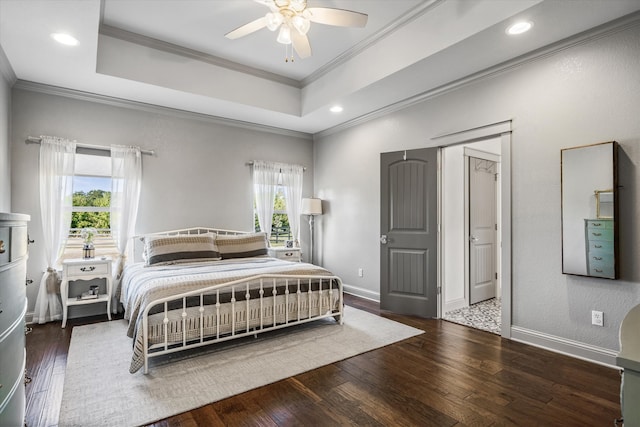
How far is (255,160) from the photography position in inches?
213

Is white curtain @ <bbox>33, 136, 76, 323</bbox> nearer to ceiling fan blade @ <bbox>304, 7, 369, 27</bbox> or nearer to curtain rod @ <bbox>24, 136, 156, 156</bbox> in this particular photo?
curtain rod @ <bbox>24, 136, 156, 156</bbox>

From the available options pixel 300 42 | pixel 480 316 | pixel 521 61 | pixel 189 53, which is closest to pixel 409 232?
pixel 480 316

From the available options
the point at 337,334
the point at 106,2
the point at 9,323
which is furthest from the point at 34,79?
the point at 337,334

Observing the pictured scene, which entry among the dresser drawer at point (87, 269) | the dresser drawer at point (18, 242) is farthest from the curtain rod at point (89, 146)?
the dresser drawer at point (18, 242)

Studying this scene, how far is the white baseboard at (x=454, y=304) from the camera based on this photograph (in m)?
4.26

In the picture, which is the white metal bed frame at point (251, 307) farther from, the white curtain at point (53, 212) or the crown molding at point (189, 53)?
the crown molding at point (189, 53)

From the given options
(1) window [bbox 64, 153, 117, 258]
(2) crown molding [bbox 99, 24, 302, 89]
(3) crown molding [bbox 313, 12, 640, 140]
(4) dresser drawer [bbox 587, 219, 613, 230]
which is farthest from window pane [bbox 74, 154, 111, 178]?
(4) dresser drawer [bbox 587, 219, 613, 230]

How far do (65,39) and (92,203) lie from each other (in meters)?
2.02

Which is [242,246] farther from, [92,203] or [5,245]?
[5,245]

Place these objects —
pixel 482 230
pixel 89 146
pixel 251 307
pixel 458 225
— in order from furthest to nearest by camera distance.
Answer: pixel 482 230, pixel 458 225, pixel 89 146, pixel 251 307

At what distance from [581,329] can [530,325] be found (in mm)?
411

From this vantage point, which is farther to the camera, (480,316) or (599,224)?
(480,316)

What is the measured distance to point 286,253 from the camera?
527 cm

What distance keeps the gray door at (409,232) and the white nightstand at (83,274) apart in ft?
11.3
